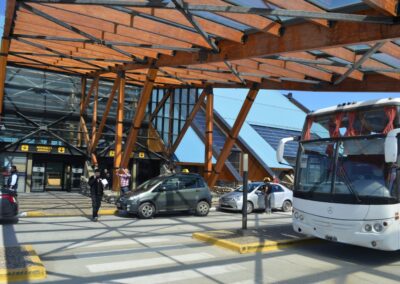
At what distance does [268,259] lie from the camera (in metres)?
9.06

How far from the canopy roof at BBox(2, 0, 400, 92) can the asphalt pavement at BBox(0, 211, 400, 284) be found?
5102 millimetres

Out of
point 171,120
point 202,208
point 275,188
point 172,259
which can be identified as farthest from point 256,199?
point 171,120

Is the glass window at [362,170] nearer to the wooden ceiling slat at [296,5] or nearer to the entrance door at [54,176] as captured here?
the wooden ceiling slat at [296,5]

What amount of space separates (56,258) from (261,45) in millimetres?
8215

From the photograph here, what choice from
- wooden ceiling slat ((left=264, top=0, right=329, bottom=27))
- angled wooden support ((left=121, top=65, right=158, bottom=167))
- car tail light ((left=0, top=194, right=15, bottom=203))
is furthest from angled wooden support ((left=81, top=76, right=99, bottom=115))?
wooden ceiling slat ((left=264, top=0, right=329, bottom=27))

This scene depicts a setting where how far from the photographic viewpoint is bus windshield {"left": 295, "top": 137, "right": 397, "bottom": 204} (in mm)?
8625

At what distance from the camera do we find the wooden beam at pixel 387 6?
333 inches

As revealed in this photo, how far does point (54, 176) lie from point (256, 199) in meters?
14.8

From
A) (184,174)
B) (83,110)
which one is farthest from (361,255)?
(83,110)

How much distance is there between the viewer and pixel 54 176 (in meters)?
27.7

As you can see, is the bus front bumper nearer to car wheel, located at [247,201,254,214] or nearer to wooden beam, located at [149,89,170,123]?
car wheel, located at [247,201,254,214]

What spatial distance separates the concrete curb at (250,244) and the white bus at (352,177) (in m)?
0.62

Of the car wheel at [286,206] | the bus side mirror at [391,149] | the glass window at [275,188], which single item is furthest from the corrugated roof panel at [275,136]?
the bus side mirror at [391,149]

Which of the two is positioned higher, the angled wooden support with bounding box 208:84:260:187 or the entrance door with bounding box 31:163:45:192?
the angled wooden support with bounding box 208:84:260:187
